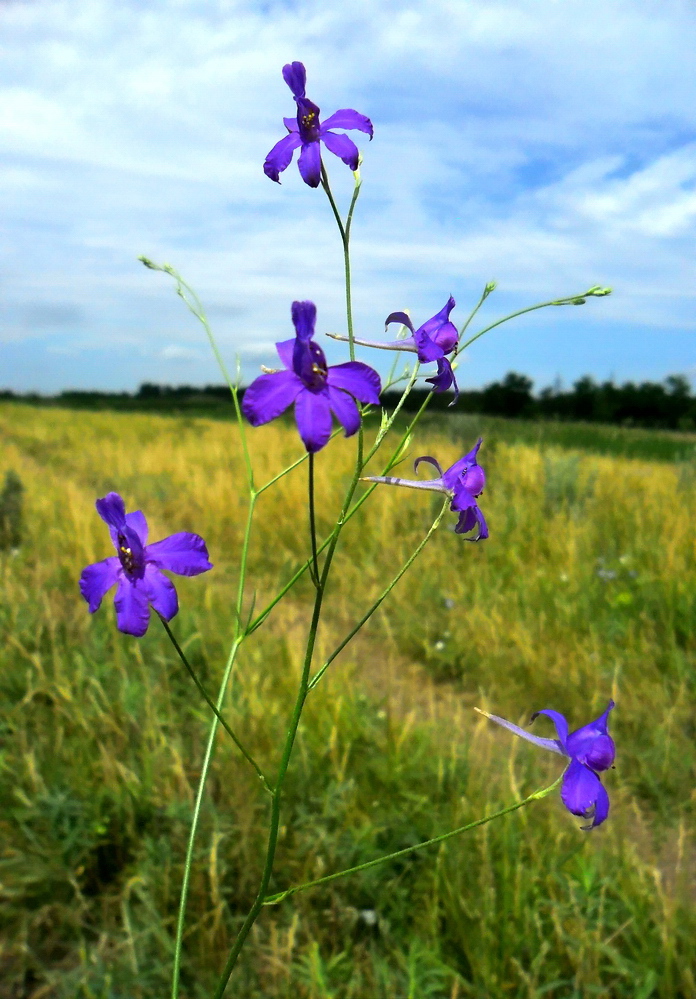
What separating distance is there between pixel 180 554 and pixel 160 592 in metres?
0.05

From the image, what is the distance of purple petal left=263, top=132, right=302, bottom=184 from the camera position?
88 cm

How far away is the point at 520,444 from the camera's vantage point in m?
7.39

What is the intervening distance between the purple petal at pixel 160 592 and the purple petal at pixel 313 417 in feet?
0.88

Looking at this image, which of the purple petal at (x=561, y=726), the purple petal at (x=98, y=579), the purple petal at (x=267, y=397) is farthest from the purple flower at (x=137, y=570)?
the purple petal at (x=561, y=726)

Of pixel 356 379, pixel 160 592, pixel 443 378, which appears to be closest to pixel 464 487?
pixel 443 378

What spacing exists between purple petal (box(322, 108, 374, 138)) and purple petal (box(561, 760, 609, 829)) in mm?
765

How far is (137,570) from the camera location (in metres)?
0.88

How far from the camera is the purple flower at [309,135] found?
34.6 inches

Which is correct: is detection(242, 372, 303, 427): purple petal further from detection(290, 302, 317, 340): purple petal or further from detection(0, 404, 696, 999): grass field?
detection(0, 404, 696, 999): grass field

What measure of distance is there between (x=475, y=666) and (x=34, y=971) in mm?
2169

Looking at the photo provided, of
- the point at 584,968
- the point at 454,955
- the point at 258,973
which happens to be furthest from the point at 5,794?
the point at 584,968

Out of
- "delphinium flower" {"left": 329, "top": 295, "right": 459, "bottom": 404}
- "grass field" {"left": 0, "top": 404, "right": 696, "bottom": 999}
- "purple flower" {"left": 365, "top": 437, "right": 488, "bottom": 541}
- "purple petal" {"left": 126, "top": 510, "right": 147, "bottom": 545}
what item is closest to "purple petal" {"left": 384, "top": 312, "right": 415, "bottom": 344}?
"delphinium flower" {"left": 329, "top": 295, "right": 459, "bottom": 404}

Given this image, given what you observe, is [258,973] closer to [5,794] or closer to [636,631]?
[5,794]

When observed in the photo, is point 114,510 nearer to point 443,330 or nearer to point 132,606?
point 132,606
